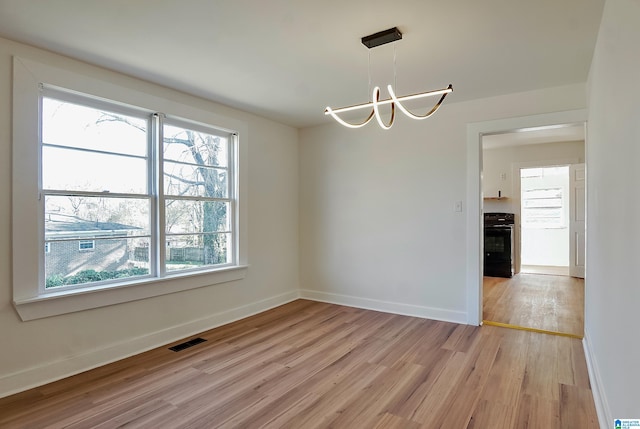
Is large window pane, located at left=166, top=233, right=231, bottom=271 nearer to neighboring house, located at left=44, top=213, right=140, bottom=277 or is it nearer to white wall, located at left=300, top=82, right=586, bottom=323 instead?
neighboring house, located at left=44, top=213, right=140, bottom=277

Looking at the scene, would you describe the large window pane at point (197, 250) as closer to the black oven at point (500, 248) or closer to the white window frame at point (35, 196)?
the white window frame at point (35, 196)

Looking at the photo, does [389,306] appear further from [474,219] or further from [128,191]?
[128,191]

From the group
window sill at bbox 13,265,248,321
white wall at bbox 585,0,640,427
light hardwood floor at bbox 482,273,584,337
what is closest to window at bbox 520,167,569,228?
light hardwood floor at bbox 482,273,584,337

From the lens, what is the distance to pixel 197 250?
3838 mm

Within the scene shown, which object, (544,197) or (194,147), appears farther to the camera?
(544,197)

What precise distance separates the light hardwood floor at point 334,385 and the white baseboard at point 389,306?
34cm

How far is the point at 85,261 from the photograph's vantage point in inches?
114

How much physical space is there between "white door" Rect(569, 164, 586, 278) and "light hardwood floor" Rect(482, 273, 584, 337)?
0.30m

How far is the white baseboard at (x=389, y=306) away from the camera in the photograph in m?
4.01

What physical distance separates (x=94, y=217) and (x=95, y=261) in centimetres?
37

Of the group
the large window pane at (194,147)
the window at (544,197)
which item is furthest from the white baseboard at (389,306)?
the window at (544,197)

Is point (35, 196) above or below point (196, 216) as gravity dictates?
above

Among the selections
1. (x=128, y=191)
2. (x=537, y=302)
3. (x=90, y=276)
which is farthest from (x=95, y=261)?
(x=537, y=302)

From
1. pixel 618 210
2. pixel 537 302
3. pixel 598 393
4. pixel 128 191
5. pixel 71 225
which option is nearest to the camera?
pixel 618 210
